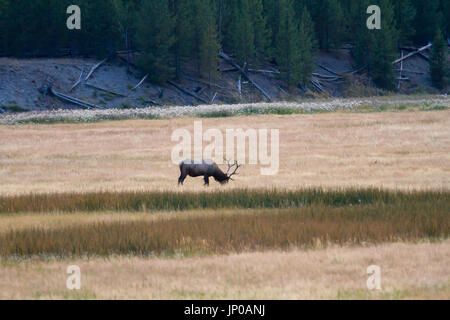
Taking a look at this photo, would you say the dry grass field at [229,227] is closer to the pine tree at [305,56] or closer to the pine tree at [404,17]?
the pine tree at [305,56]

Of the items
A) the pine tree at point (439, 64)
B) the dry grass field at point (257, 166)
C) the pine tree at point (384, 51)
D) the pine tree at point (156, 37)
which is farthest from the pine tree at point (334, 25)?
the dry grass field at point (257, 166)

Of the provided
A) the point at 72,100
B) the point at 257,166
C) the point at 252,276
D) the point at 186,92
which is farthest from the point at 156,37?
the point at 252,276

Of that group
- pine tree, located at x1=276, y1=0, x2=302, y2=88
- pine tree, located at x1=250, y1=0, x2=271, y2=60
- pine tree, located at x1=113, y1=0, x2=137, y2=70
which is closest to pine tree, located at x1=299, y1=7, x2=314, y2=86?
pine tree, located at x1=276, y1=0, x2=302, y2=88

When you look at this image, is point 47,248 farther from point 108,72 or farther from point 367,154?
point 108,72

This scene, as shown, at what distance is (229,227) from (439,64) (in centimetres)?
7075

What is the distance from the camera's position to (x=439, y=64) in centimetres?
8006

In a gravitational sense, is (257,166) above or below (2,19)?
below

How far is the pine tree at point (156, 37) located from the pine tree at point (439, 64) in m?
31.5

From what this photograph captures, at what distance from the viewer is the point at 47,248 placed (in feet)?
43.7

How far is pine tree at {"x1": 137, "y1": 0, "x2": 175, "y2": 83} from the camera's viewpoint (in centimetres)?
6309

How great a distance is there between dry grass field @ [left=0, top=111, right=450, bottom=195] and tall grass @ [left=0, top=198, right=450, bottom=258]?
5407 millimetres

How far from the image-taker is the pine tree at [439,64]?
78.6m

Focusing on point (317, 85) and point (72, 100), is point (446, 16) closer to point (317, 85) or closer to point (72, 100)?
point (317, 85)
